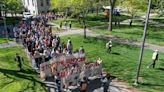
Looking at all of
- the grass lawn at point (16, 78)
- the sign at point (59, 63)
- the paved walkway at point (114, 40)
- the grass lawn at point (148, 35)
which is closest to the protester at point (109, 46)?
the paved walkway at point (114, 40)

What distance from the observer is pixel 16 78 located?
20234 mm

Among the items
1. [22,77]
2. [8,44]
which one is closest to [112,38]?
[8,44]

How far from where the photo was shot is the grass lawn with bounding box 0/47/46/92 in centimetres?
1858

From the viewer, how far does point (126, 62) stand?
2480cm

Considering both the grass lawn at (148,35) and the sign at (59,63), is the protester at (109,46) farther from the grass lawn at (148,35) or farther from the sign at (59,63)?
the grass lawn at (148,35)

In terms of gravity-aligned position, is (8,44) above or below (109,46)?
below

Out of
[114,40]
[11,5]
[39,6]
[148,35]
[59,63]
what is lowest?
[114,40]

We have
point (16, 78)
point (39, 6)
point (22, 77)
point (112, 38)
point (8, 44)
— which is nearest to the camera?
point (16, 78)

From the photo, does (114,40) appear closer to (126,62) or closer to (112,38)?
(112,38)

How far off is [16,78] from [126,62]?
1063 centimetres

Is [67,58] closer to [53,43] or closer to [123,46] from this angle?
[53,43]

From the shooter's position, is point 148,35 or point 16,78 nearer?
point 16,78

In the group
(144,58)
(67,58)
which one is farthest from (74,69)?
(144,58)

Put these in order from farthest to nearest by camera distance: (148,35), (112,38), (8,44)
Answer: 1. (148,35)
2. (112,38)
3. (8,44)
